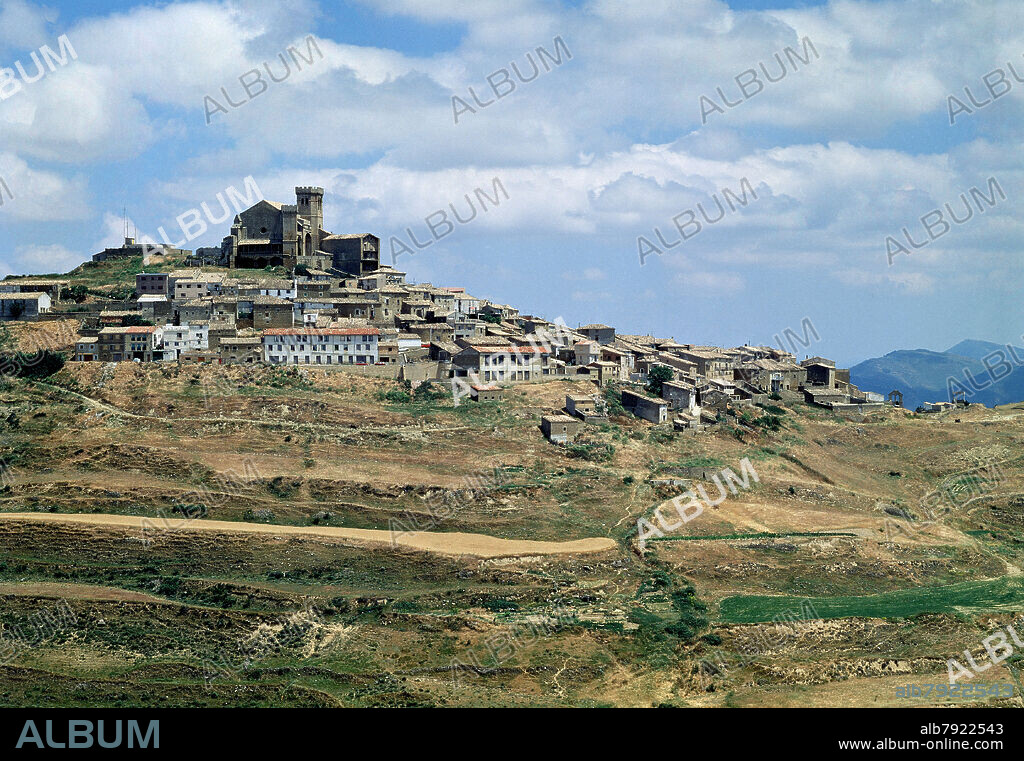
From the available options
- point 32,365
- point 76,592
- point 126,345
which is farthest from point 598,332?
point 76,592

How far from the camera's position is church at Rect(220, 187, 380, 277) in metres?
85.0

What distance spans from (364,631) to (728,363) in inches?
1946

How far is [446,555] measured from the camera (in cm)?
4441

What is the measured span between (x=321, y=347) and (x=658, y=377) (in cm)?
2475

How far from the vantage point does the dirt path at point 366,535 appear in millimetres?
45344

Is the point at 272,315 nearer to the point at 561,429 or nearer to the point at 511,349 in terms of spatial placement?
the point at 511,349

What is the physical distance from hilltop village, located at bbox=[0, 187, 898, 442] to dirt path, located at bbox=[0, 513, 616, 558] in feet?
41.9

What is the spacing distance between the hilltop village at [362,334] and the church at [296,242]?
0.12 m

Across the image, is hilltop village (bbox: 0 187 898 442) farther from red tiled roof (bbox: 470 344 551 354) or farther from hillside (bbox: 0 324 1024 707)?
hillside (bbox: 0 324 1024 707)

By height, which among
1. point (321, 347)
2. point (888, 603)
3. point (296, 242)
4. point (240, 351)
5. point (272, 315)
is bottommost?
point (888, 603)

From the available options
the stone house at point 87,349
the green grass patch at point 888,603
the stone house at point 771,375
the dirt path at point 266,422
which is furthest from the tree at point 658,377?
the stone house at point 87,349


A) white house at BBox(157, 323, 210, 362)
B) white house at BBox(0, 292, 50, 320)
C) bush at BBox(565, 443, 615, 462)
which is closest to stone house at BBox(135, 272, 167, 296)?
white house at BBox(0, 292, 50, 320)

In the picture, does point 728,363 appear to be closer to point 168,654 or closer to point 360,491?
point 360,491
